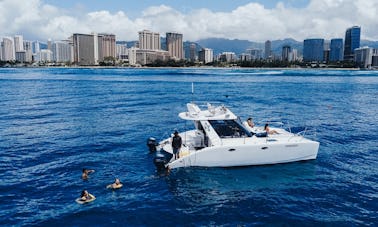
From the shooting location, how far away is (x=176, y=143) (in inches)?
724

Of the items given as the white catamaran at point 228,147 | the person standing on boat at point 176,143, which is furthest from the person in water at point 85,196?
the person standing on boat at point 176,143

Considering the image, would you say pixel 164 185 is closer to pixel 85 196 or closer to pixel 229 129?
pixel 85 196

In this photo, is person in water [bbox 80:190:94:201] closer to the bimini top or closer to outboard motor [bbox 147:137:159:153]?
outboard motor [bbox 147:137:159:153]

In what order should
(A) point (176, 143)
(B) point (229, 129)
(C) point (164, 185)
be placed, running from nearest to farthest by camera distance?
(C) point (164, 185) → (A) point (176, 143) → (B) point (229, 129)

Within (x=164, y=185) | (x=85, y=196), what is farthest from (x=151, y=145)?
(x=85, y=196)

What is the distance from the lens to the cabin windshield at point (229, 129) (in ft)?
65.7

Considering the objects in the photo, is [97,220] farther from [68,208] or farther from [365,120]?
[365,120]

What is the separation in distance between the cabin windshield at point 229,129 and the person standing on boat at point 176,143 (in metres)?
2.88

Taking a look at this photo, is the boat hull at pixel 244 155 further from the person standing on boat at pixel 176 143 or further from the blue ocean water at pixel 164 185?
the person standing on boat at pixel 176 143

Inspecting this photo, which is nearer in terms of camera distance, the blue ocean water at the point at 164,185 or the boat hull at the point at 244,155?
the blue ocean water at the point at 164,185

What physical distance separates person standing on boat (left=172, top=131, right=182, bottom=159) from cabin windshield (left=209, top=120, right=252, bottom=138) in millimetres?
2877

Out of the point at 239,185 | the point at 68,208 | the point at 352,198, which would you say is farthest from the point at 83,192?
the point at 352,198

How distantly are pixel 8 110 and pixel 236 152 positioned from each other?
36.4 meters

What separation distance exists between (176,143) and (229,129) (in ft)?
13.3
